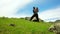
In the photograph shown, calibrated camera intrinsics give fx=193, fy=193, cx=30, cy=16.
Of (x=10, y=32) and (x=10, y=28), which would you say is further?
(x=10, y=28)

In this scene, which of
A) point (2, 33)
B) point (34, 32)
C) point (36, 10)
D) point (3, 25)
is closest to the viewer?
point (2, 33)

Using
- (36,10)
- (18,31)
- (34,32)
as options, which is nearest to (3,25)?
(18,31)

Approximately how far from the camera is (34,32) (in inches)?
932

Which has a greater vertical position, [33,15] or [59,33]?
[33,15]

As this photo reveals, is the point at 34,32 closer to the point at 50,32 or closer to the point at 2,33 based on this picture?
the point at 50,32

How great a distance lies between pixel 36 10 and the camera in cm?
3266

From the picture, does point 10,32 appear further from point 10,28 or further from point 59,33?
point 59,33

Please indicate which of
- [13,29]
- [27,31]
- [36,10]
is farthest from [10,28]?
[36,10]

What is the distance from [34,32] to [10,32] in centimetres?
301

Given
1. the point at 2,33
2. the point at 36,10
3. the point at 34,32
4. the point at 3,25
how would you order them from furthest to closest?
the point at 36,10
the point at 3,25
the point at 34,32
the point at 2,33

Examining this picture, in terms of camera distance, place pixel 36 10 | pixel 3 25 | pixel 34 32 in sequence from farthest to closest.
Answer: pixel 36 10
pixel 3 25
pixel 34 32

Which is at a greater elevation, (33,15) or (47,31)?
(33,15)

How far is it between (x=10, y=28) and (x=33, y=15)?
32.4ft

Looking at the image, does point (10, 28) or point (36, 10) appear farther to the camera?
point (36, 10)
